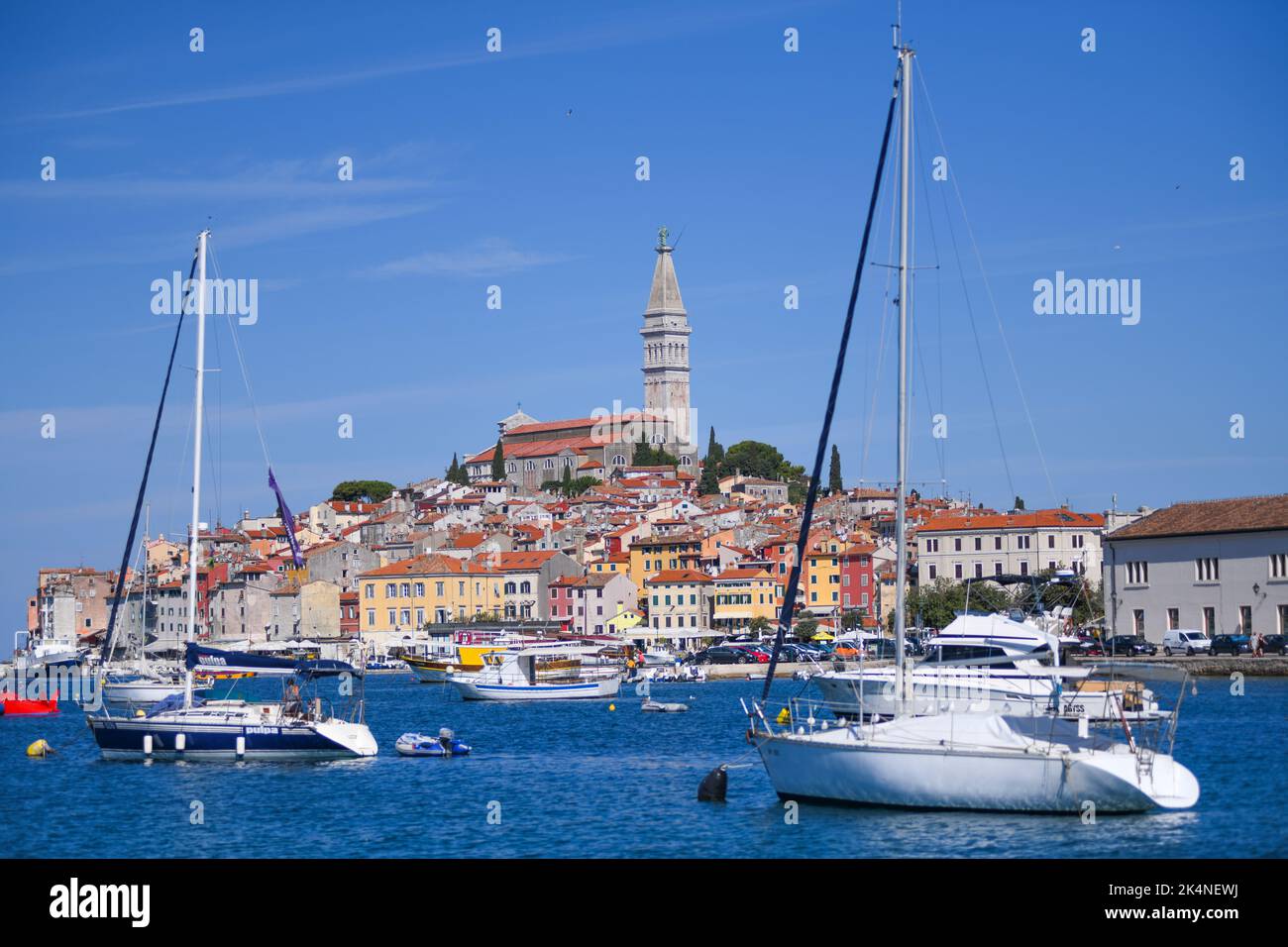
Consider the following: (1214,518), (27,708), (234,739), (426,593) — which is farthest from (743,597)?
(234,739)

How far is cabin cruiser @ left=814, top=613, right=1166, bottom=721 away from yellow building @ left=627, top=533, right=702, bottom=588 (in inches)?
2569

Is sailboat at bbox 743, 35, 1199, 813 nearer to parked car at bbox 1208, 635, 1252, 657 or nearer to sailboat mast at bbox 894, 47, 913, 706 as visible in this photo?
sailboat mast at bbox 894, 47, 913, 706

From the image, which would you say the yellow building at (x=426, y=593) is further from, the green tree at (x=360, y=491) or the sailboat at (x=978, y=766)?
the sailboat at (x=978, y=766)

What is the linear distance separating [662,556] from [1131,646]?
50088 mm

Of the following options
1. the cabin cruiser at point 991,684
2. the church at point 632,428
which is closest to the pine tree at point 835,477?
the church at point 632,428

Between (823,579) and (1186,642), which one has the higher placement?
(823,579)

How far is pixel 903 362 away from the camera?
2184cm

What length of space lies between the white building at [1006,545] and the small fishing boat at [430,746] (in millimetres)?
56453

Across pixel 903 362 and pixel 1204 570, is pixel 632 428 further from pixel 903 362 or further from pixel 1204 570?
pixel 903 362

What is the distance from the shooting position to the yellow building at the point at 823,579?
95000mm

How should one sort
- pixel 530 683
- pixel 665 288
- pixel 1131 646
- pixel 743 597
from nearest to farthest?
1. pixel 530 683
2. pixel 1131 646
3. pixel 743 597
4. pixel 665 288

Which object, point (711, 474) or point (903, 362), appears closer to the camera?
point (903, 362)
